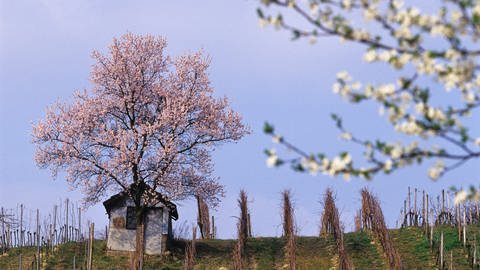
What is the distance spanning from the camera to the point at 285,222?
28.4 m

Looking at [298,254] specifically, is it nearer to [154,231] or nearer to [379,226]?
[379,226]

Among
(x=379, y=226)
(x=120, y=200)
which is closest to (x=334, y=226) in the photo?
(x=379, y=226)

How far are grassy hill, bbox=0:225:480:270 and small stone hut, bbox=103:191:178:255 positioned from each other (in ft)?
1.64

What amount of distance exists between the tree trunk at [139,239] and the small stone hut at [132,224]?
308 mm

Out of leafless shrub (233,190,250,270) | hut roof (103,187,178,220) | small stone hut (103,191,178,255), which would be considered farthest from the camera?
hut roof (103,187,178,220)

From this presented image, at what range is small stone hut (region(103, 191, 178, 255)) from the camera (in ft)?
98.4

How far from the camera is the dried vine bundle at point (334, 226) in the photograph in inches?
945

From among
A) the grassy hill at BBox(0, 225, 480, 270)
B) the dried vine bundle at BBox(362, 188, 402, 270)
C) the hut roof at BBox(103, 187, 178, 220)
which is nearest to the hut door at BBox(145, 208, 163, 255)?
the hut roof at BBox(103, 187, 178, 220)

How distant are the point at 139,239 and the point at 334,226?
7.39m

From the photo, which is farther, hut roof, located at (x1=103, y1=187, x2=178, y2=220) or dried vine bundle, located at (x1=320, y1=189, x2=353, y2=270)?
hut roof, located at (x1=103, y1=187, x2=178, y2=220)

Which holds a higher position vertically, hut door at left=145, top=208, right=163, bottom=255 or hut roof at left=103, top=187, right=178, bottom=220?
hut roof at left=103, top=187, right=178, bottom=220

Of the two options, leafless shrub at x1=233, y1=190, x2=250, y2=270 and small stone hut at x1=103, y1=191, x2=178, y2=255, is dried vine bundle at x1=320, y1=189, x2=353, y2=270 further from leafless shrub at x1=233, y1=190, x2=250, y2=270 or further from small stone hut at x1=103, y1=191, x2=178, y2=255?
small stone hut at x1=103, y1=191, x2=178, y2=255

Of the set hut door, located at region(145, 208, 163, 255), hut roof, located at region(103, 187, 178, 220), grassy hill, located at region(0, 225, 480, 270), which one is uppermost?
hut roof, located at region(103, 187, 178, 220)

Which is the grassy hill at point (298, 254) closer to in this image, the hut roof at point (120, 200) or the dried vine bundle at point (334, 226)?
the dried vine bundle at point (334, 226)
